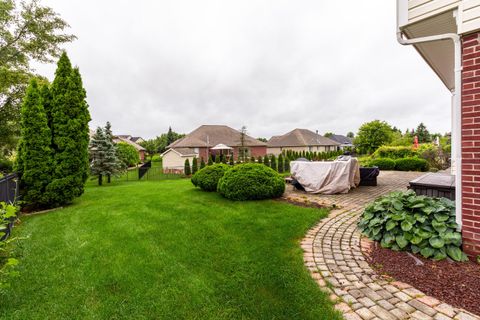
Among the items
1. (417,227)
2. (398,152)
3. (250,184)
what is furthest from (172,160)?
(417,227)

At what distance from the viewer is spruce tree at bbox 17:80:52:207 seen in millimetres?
6160

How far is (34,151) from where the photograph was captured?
620cm

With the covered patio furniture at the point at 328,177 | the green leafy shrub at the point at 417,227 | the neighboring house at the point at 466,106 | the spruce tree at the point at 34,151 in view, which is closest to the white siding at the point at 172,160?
the spruce tree at the point at 34,151

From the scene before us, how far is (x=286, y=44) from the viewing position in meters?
11.8

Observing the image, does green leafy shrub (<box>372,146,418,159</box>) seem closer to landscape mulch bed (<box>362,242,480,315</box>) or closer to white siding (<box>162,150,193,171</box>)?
landscape mulch bed (<box>362,242,480,315</box>)

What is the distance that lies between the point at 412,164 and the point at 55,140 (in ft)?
64.9

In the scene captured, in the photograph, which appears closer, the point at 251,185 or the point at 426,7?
the point at 426,7

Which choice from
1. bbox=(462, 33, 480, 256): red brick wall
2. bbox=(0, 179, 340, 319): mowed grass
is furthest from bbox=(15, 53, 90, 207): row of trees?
bbox=(462, 33, 480, 256): red brick wall

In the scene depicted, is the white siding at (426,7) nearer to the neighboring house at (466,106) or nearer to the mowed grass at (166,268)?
the neighboring house at (466,106)

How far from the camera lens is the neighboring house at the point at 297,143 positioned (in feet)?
127

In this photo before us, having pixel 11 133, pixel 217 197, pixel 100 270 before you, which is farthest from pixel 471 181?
pixel 11 133

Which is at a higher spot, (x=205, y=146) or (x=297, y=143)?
(x=297, y=143)

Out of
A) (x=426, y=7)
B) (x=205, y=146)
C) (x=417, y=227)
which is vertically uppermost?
(x=426, y=7)

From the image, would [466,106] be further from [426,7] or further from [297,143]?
[297,143]
